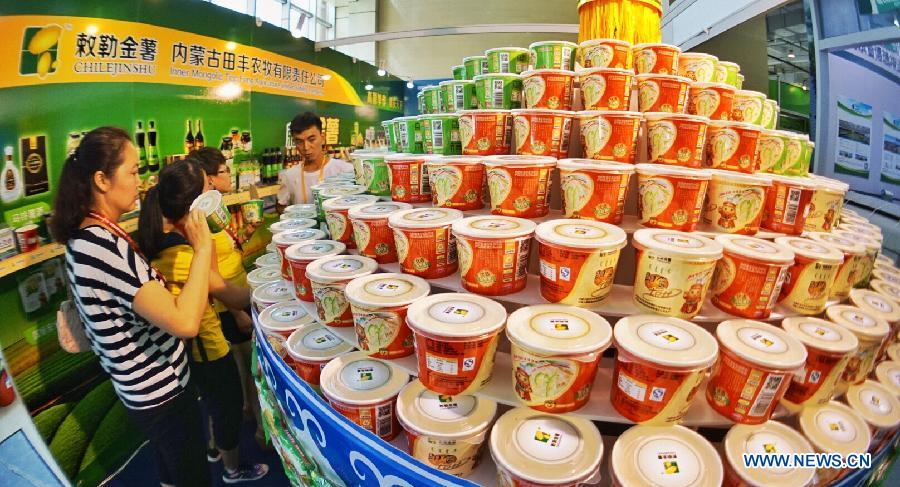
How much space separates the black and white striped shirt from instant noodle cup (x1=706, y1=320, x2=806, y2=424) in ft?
6.76

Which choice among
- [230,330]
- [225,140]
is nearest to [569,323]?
[230,330]

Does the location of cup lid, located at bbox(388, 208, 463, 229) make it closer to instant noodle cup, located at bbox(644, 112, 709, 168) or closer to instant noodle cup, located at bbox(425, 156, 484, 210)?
instant noodle cup, located at bbox(425, 156, 484, 210)

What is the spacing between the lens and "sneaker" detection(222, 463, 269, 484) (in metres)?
2.70

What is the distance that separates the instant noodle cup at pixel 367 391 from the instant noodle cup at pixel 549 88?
4.47 feet

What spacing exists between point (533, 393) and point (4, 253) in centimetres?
273

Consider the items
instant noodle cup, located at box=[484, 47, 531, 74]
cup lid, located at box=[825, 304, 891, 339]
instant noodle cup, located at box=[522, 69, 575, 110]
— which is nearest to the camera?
cup lid, located at box=[825, 304, 891, 339]

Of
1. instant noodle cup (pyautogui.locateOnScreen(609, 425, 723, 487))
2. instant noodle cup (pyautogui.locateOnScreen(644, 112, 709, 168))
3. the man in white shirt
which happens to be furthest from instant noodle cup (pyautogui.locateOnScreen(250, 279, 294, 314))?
instant noodle cup (pyautogui.locateOnScreen(644, 112, 709, 168))

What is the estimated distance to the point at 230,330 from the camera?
2830 millimetres

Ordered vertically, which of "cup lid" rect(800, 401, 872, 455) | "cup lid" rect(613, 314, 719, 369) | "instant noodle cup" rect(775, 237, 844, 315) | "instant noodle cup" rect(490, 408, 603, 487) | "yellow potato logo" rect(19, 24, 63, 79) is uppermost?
"yellow potato logo" rect(19, 24, 63, 79)

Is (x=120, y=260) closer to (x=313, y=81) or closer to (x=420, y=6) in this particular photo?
(x=313, y=81)

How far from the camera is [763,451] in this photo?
4.25ft

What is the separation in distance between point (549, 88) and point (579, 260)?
96 centimetres

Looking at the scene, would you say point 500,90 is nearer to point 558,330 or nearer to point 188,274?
point 558,330

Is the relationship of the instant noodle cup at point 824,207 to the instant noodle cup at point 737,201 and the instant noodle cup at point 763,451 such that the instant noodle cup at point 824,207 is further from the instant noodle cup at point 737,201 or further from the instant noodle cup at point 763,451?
the instant noodle cup at point 763,451
